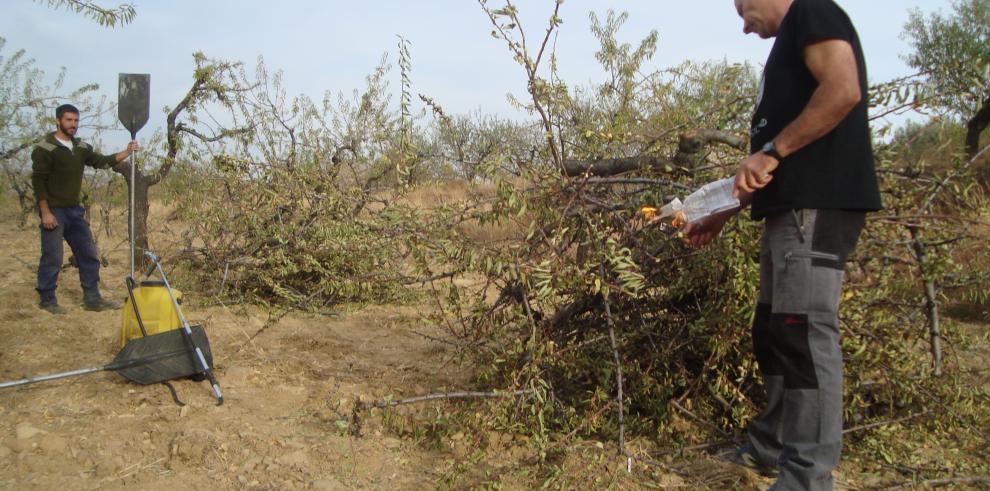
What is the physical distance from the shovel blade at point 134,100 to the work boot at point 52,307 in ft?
5.28

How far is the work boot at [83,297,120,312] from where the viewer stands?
5.92 meters

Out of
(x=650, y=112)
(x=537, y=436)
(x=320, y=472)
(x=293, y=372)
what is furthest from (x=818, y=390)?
(x=293, y=372)

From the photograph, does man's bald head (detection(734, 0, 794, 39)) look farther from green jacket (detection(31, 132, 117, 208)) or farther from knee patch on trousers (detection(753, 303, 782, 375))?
green jacket (detection(31, 132, 117, 208))

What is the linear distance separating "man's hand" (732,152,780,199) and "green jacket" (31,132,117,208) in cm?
575

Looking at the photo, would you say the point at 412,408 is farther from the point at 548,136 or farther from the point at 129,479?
the point at 548,136

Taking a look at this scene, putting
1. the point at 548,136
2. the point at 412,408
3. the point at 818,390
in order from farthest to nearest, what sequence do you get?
1. the point at 412,408
2. the point at 548,136
3. the point at 818,390

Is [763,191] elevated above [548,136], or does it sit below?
below

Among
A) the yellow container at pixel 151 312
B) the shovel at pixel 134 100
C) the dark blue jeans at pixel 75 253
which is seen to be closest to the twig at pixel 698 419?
the yellow container at pixel 151 312

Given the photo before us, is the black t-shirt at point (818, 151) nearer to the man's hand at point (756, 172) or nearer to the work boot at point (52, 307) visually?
the man's hand at point (756, 172)

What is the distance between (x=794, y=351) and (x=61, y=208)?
19.7 ft

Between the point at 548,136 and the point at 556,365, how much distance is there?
1.04m

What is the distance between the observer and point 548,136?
2992 millimetres

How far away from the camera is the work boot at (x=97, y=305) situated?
19.4 feet

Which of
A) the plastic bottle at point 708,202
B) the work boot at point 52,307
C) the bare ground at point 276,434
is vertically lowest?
the bare ground at point 276,434
